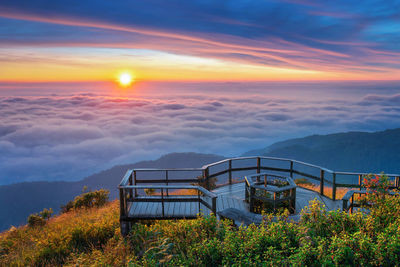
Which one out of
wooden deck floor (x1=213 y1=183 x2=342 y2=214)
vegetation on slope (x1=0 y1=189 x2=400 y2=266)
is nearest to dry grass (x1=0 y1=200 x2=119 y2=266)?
vegetation on slope (x1=0 y1=189 x2=400 y2=266)

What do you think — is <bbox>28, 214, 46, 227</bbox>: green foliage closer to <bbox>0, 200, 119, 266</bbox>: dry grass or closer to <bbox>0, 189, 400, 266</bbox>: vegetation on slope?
<bbox>0, 200, 119, 266</bbox>: dry grass

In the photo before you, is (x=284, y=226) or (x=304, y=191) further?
(x=304, y=191)

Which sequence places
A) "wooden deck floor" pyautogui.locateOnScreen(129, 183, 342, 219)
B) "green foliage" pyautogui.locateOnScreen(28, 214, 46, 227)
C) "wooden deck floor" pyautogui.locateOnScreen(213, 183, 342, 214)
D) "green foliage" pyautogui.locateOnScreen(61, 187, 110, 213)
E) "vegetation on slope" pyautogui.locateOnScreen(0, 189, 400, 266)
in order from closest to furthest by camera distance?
"vegetation on slope" pyautogui.locateOnScreen(0, 189, 400, 266), "wooden deck floor" pyautogui.locateOnScreen(129, 183, 342, 219), "wooden deck floor" pyautogui.locateOnScreen(213, 183, 342, 214), "green foliage" pyautogui.locateOnScreen(28, 214, 46, 227), "green foliage" pyautogui.locateOnScreen(61, 187, 110, 213)

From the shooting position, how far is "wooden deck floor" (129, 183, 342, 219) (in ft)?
30.3

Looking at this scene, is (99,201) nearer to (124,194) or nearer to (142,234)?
(124,194)

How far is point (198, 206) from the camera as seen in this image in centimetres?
967

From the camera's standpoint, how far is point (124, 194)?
30.1 ft

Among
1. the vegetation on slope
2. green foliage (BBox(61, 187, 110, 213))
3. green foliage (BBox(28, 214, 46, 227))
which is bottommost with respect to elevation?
green foliage (BBox(28, 214, 46, 227))

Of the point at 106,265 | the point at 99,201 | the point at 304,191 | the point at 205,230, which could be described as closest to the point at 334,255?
the point at 205,230

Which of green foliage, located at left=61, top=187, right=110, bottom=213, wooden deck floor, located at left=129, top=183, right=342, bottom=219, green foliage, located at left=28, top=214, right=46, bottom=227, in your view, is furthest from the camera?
green foliage, located at left=61, top=187, right=110, bottom=213

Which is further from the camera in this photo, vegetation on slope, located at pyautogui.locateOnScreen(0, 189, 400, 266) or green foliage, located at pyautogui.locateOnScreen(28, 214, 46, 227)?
green foliage, located at pyautogui.locateOnScreen(28, 214, 46, 227)

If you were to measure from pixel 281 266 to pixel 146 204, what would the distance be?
22.0ft

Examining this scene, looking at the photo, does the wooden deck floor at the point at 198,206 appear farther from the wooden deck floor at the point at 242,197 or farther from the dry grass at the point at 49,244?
the dry grass at the point at 49,244

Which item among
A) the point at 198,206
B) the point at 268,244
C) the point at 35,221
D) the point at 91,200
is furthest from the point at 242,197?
the point at 35,221
